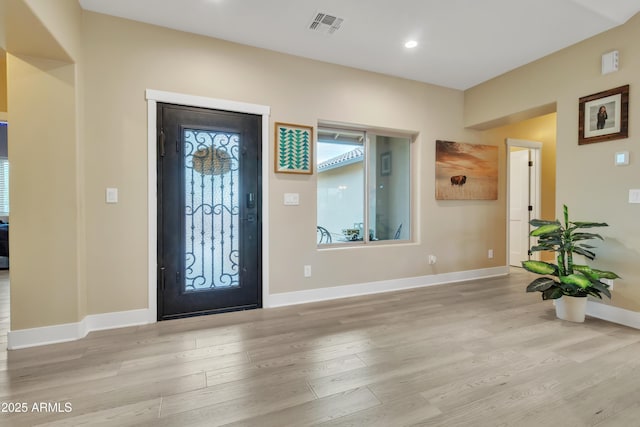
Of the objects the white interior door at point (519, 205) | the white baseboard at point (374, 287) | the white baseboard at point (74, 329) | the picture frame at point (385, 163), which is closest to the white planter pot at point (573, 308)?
the white baseboard at point (374, 287)

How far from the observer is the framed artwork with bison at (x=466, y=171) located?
4055mm

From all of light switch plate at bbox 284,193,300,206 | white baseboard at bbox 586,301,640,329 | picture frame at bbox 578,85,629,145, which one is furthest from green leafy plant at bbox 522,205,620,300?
light switch plate at bbox 284,193,300,206

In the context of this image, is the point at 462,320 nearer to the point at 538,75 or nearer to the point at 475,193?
the point at 475,193

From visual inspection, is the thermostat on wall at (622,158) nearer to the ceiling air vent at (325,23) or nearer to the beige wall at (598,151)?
the beige wall at (598,151)

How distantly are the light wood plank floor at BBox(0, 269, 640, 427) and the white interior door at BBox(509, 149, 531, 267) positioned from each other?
2692mm

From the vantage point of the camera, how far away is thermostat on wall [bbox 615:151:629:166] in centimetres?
263

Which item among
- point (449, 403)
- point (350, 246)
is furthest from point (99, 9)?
point (449, 403)

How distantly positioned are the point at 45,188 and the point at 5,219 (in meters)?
5.64

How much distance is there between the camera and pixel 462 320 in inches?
108

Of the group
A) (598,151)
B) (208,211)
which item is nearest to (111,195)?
(208,211)

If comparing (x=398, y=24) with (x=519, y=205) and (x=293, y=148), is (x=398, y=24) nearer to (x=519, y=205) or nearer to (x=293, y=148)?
(x=293, y=148)

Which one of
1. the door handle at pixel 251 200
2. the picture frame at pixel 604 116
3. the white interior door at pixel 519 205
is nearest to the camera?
the picture frame at pixel 604 116

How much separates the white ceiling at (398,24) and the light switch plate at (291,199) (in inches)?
60.7

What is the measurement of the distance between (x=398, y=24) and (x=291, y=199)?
195 centimetres
